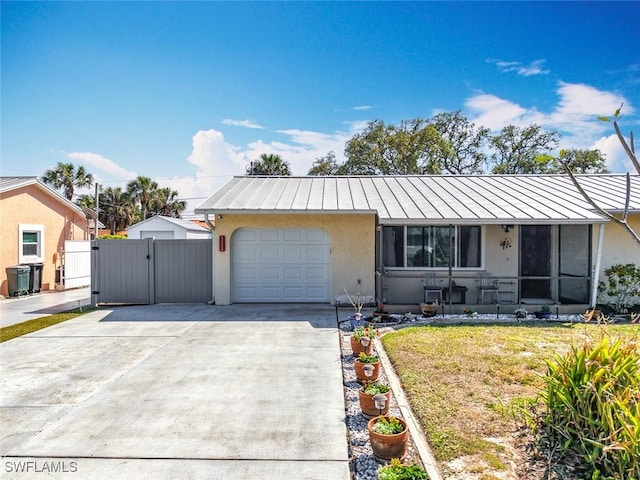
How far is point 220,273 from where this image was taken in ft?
35.6

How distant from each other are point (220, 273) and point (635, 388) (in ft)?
30.7

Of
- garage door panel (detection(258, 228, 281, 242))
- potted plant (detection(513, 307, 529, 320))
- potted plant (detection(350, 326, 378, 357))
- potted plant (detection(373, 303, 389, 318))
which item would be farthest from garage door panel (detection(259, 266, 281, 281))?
potted plant (detection(513, 307, 529, 320))

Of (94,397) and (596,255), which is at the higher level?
(596,255)

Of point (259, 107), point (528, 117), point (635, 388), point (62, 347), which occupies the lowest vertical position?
point (62, 347)

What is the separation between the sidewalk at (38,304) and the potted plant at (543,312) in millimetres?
12206

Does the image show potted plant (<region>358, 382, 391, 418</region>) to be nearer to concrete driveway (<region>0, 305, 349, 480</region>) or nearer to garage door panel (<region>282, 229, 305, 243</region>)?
concrete driveway (<region>0, 305, 349, 480</region>)

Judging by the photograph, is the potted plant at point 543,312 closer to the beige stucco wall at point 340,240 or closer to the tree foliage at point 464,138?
the beige stucco wall at point 340,240

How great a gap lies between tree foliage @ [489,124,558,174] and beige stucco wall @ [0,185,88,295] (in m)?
28.7

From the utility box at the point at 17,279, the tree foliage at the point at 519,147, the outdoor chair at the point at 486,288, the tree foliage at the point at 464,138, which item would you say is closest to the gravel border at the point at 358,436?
the outdoor chair at the point at 486,288

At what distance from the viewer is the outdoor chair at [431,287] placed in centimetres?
1027

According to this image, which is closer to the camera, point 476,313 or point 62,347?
point 62,347

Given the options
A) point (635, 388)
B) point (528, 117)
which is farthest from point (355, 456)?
point (528, 117)

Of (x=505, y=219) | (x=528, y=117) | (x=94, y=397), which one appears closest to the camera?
(x=94, y=397)

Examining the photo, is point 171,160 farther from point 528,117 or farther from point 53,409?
point 528,117
